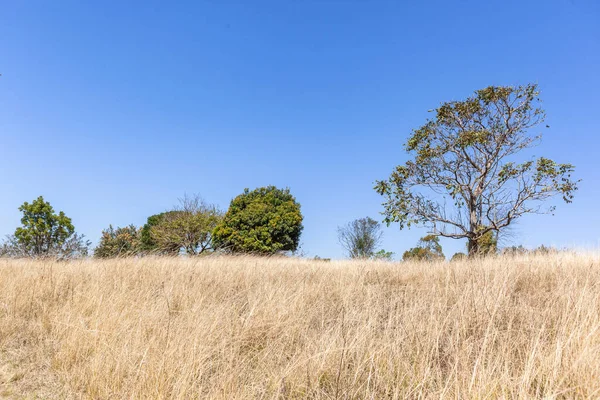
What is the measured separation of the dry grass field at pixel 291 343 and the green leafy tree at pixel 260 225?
2237 centimetres

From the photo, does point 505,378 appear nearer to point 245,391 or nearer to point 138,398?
point 245,391

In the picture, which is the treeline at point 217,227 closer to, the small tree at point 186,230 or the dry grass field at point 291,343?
the small tree at point 186,230

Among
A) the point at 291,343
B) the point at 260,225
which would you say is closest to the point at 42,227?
the point at 260,225

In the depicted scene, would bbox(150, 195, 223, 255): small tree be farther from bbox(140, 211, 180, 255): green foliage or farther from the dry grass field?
the dry grass field

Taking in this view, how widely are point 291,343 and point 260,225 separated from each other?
84.3ft

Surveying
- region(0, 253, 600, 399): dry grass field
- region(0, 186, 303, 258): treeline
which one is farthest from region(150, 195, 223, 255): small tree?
region(0, 253, 600, 399): dry grass field

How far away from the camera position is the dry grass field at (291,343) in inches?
109

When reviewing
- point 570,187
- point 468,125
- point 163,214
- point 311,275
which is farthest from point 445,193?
point 163,214

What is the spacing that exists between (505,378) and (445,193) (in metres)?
15.1

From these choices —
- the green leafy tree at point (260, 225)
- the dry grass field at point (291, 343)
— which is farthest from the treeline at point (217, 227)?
the dry grass field at point (291, 343)

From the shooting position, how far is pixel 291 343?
368cm

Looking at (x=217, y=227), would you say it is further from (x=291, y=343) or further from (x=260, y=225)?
(x=291, y=343)

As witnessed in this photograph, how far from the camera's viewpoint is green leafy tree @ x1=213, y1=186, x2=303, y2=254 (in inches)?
1129

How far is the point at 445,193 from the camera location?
1662 cm
